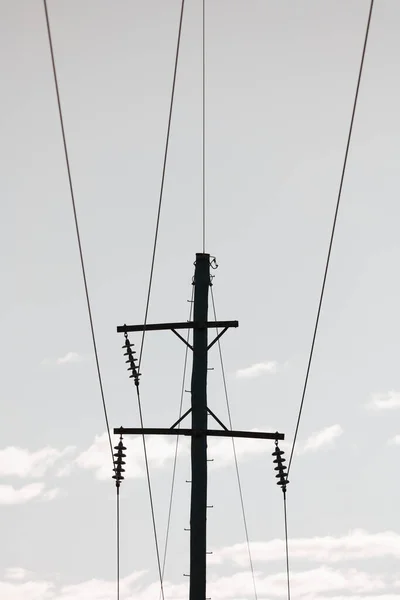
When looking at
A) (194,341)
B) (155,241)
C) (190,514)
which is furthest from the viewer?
(194,341)

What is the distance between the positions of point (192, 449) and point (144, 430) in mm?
921

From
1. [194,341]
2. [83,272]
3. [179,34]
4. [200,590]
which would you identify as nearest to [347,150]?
[179,34]

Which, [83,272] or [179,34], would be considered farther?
[83,272]

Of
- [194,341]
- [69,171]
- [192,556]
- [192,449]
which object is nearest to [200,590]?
[192,556]

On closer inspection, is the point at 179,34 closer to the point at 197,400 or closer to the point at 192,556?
the point at 197,400

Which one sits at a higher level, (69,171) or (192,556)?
(69,171)

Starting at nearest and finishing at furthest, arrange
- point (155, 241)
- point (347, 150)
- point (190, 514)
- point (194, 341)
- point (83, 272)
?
point (347, 150)
point (83, 272)
point (155, 241)
point (190, 514)
point (194, 341)

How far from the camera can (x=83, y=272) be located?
1295 cm

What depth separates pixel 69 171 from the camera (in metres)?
11.1

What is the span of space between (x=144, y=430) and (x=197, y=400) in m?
1.08

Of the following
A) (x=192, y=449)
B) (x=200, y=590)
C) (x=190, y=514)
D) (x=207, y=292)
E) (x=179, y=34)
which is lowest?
(x=200, y=590)

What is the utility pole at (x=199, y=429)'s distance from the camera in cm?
1614

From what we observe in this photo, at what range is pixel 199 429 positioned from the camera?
16750mm

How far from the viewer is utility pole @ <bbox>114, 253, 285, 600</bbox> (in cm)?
1614
